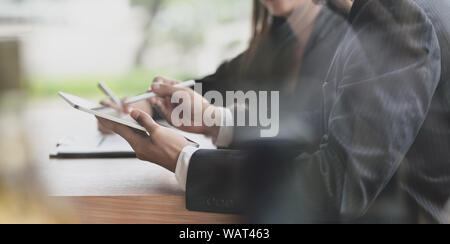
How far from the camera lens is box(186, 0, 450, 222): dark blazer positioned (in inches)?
27.2

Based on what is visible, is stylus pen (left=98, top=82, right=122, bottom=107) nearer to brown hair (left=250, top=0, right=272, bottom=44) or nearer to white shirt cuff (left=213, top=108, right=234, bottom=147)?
white shirt cuff (left=213, top=108, right=234, bottom=147)

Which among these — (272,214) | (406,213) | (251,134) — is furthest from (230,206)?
(406,213)

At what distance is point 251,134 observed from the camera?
0.95 metres

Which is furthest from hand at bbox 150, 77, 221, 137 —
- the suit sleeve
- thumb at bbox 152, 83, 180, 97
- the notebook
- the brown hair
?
the suit sleeve

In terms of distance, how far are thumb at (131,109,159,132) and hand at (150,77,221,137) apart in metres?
0.16

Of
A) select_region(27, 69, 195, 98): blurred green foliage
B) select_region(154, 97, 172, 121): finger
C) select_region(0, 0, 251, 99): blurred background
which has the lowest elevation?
select_region(154, 97, 172, 121): finger

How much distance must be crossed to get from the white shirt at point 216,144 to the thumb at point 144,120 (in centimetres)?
7

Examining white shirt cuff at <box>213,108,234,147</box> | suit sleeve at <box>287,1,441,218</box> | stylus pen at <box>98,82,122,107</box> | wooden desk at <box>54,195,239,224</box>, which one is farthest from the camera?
white shirt cuff at <box>213,108,234,147</box>

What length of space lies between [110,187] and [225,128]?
33 cm

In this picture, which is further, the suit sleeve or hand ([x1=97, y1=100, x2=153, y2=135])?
hand ([x1=97, y1=100, x2=153, y2=135])

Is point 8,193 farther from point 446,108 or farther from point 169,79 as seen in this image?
point 446,108

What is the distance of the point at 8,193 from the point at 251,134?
48 cm

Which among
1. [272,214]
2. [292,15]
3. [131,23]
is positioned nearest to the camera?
[272,214]

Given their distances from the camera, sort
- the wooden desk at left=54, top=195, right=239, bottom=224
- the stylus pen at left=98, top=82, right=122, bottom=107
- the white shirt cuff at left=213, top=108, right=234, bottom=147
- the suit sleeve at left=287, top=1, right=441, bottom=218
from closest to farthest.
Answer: the suit sleeve at left=287, top=1, right=441, bottom=218, the wooden desk at left=54, top=195, right=239, bottom=224, the stylus pen at left=98, top=82, right=122, bottom=107, the white shirt cuff at left=213, top=108, right=234, bottom=147
